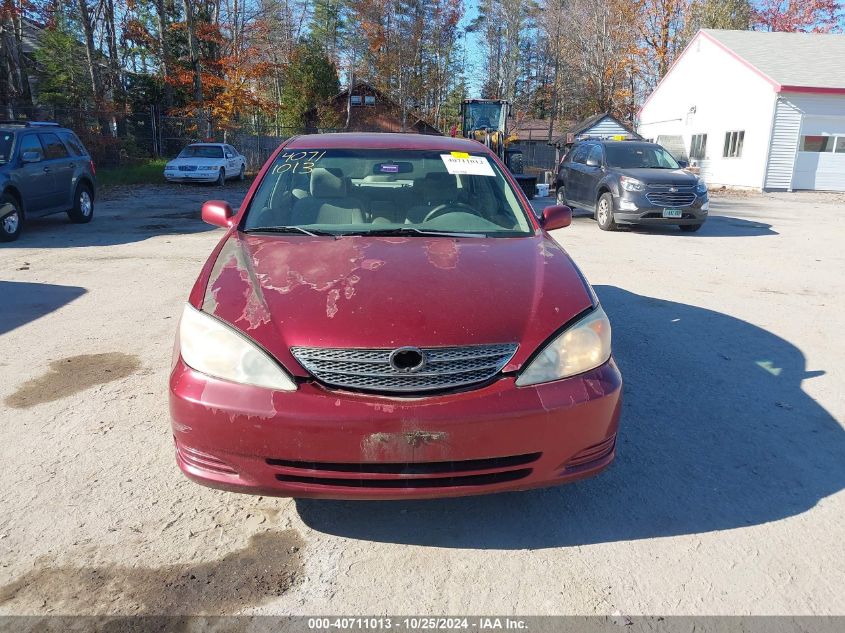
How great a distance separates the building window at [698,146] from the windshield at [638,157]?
17.4 meters

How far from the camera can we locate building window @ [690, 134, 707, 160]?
92.4 feet

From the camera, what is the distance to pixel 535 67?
192ft

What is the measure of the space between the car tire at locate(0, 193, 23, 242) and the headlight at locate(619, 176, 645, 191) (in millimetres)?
10263

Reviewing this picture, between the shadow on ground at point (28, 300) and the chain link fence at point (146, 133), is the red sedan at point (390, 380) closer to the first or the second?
the shadow on ground at point (28, 300)

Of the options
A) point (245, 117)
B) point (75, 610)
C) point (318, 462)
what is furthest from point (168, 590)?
point (245, 117)

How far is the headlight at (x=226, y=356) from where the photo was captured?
2352mm

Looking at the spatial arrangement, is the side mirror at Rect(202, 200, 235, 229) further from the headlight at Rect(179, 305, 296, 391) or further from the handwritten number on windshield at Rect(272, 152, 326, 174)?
the headlight at Rect(179, 305, 296, 391)

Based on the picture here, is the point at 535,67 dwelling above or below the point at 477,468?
above

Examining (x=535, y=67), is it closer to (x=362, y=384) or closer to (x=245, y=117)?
(x=245, y=117)

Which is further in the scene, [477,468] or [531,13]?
[531,13]

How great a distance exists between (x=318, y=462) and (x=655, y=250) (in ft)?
28.8

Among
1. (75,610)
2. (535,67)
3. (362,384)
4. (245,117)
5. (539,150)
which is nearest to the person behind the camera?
(75,610)

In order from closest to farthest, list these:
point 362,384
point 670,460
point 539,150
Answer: point 362,384
point 670,460
point 539,150

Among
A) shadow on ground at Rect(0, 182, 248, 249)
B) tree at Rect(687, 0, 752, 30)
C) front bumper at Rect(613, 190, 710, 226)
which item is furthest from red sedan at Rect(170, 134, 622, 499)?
tree at Rect(687, 0, 752, 30)
